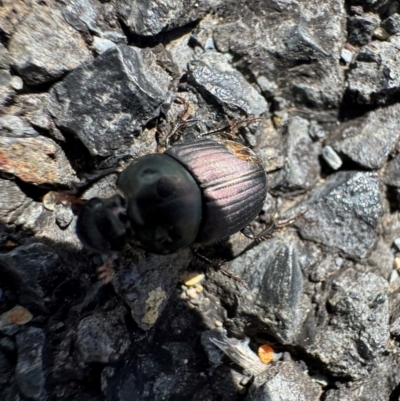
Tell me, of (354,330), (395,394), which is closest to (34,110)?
(354,330)

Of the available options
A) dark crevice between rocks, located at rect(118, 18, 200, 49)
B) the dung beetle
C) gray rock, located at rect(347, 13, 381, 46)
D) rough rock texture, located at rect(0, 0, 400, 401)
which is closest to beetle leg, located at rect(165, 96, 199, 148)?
rough rock texture, located at rect(0, 0, 400, 401)

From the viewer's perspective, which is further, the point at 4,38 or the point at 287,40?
the point at 287,40

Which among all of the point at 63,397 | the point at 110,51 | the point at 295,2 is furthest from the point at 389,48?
the point at 63,397

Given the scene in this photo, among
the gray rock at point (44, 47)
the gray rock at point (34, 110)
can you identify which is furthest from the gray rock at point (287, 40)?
the gray rock at point (34, 110)

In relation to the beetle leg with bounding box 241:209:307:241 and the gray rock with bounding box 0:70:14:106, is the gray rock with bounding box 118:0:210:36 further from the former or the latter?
the beetle leg with bounding box 241:209:307:241

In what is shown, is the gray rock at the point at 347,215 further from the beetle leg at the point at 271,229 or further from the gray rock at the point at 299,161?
the gray rock at the point at 299,161

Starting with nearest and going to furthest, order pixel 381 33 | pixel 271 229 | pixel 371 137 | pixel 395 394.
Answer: pixel 395 394 → pixel 271 229 → pixel 371 137 → pixel 381 33

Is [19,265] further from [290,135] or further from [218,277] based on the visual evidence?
[290,135]

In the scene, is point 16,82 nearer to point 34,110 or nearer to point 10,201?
point 34,110
